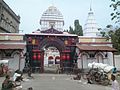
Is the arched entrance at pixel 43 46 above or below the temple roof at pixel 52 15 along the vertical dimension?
below

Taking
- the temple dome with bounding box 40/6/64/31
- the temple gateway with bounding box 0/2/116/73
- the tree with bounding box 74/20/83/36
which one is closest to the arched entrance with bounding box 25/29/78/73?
the temple gateway with bounding box 0/2/116/73

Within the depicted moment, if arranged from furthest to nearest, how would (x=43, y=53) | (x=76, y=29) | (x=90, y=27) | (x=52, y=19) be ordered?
(x=76, y=29)
(x=52, y=19)
(x=90, y=27)
(x=43, y=53)

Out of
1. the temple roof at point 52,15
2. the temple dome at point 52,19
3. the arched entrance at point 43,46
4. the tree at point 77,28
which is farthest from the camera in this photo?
the tree at point 77,28

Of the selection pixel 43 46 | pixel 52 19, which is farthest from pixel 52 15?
pixel 43 46

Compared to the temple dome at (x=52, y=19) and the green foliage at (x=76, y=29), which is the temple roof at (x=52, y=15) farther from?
the green foliage at (x=76, y=29)

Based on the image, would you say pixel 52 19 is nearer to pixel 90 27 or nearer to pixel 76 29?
pixel 76 29

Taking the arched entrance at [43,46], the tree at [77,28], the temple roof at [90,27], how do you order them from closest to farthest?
the arched entrance at [43,46], the temple roof at [90,27], the tree at [77,28]

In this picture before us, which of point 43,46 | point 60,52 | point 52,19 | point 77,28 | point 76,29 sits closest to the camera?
point 43,46

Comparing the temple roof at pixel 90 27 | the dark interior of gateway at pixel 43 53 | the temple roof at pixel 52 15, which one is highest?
the temple roof at pixel 52 15

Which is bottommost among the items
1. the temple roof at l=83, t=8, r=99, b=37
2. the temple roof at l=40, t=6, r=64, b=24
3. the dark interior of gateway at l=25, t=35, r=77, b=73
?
the dark interior of gateway at l=25, t=35, r=77, b=73

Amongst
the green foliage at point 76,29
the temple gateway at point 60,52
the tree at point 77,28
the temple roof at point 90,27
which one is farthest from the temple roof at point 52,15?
the temple gateway at point 60,52

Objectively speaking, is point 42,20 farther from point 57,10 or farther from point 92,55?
point 92,55

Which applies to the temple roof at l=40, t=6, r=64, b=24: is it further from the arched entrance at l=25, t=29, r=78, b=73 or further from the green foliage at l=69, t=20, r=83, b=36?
the arched entrance at l=25, t=29, r=78, b=73

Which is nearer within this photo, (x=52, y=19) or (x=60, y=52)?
(x=60, y=52)
